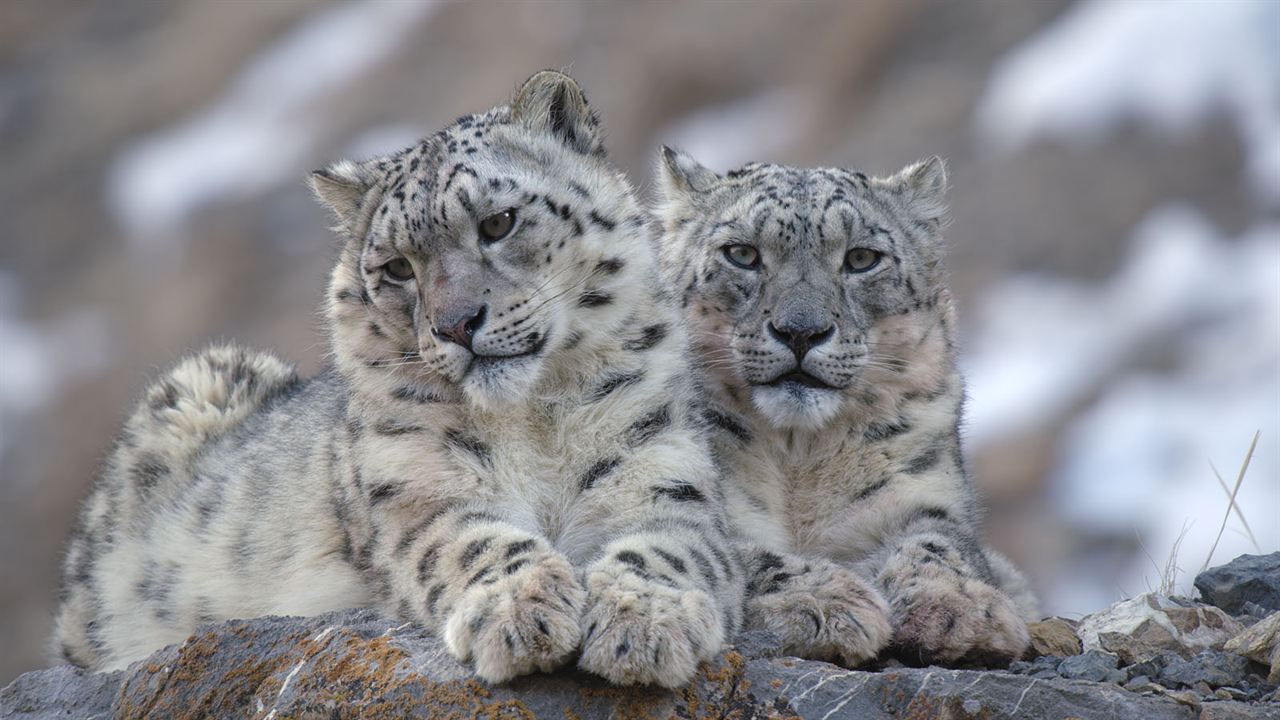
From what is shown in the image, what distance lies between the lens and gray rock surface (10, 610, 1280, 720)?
13.8ft

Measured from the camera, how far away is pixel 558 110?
6023 mm

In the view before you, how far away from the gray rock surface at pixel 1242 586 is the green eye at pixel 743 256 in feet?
6.76

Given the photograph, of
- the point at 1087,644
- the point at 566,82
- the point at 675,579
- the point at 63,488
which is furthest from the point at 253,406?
the point at 63,488

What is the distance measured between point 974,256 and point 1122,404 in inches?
111

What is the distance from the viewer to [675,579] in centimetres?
451

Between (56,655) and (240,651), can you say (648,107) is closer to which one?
(56,655)

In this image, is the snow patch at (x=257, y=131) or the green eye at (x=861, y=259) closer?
the green eye at (x=861, y=259)

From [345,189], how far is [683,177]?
182 cm

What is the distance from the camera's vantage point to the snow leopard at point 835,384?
19.1 ft

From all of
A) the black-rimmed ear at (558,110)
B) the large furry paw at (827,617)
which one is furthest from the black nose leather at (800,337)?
the large furry paw at (827,617)

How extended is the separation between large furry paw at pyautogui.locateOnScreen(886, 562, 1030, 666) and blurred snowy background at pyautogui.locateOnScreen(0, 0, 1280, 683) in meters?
6.62

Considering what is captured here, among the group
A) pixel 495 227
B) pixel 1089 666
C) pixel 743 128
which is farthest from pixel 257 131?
pixel 1089 666

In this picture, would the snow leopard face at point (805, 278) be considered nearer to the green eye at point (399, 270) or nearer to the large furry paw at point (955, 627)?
the large furry paw at point (955, 627)

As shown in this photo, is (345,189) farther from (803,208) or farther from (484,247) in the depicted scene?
(803,208)
